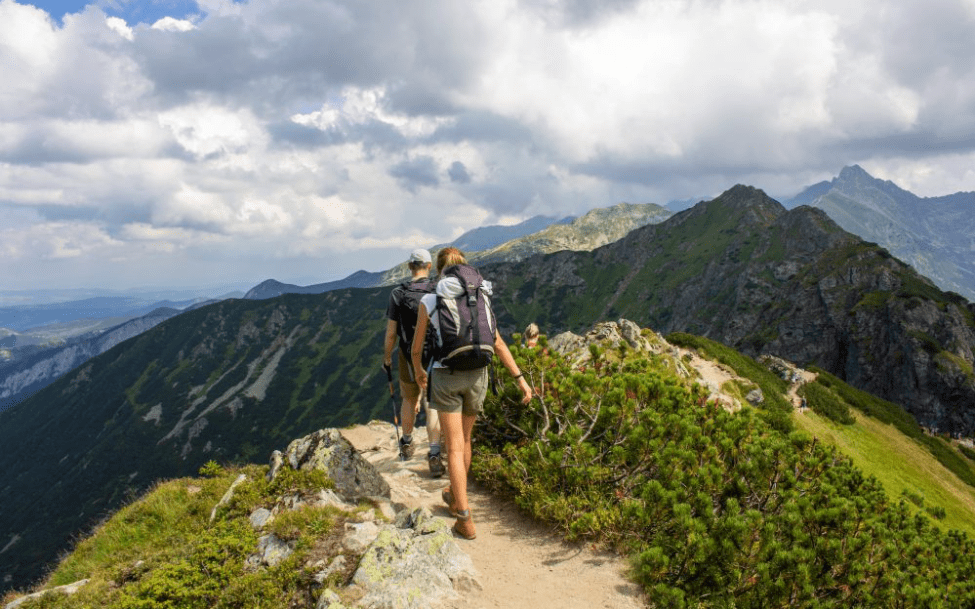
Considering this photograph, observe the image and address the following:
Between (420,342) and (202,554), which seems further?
(420,342)

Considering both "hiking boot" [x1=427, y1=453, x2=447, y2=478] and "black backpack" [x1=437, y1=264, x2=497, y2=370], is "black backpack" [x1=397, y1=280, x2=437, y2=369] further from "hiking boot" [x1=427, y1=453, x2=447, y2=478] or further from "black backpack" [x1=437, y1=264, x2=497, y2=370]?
"hiking boot" [x1=427, y1=453, x2=447, y2=478]

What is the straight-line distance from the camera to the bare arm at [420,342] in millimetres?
7004

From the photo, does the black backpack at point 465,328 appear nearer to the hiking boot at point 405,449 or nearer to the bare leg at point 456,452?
the bare leg at point 456,452

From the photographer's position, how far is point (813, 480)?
7.10 metres

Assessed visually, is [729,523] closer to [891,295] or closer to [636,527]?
[636,527]

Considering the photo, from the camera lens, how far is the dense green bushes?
222 inches

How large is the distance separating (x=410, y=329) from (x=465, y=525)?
3.73m

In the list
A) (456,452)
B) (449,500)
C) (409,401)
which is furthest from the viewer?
(409,401)

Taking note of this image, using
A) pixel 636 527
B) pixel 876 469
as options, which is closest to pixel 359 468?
pixel 636 527

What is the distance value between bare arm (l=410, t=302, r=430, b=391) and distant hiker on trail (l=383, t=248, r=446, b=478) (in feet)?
2.37

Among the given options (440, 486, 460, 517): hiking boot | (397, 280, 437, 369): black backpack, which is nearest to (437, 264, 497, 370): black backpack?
(397, 280, 437, 369): black backpack

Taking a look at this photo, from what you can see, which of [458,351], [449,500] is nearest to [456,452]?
[449,500]

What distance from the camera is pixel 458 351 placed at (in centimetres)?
683

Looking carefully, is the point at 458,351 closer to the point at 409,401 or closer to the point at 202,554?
the point at 409,401
